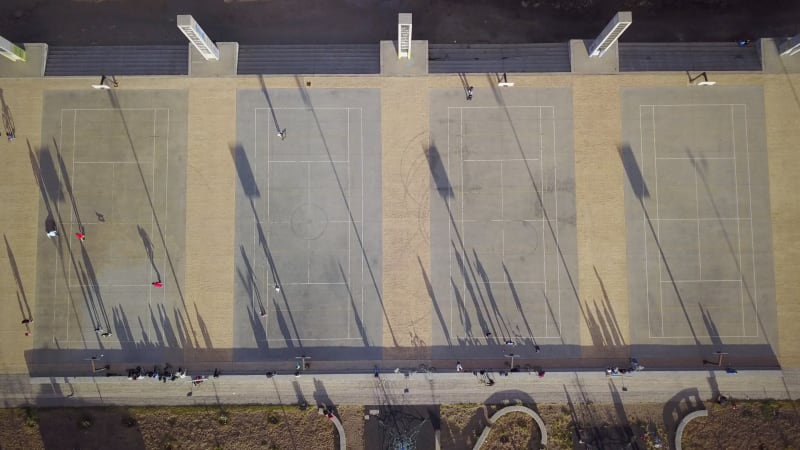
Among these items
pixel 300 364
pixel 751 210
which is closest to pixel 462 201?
pixel 300 364

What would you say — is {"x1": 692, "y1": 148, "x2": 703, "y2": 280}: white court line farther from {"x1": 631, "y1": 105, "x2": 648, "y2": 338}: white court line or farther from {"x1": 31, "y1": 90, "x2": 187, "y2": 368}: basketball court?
{"x1": 31, "y1": 90, "x2": 187, "y2": 368}: basketball court

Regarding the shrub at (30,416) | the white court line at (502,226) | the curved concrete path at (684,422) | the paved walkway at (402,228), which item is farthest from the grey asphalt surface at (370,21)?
the curved concrete path at (684,422)

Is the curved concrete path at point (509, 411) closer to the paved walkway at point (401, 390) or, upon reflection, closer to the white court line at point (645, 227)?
the paved walkway at point (401, 390)

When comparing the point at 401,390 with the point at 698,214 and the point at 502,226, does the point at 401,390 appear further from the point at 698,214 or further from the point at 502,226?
the point at 698,214

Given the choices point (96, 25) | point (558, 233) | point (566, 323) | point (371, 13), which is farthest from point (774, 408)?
point (96, 25)

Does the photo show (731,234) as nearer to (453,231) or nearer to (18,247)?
(453,231)

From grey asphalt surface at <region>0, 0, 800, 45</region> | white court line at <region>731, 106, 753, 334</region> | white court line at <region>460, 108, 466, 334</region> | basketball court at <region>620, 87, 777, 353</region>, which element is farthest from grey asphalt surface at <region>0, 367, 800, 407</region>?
grey asphalt surface at <region>0, 0, 800, 45</region>
